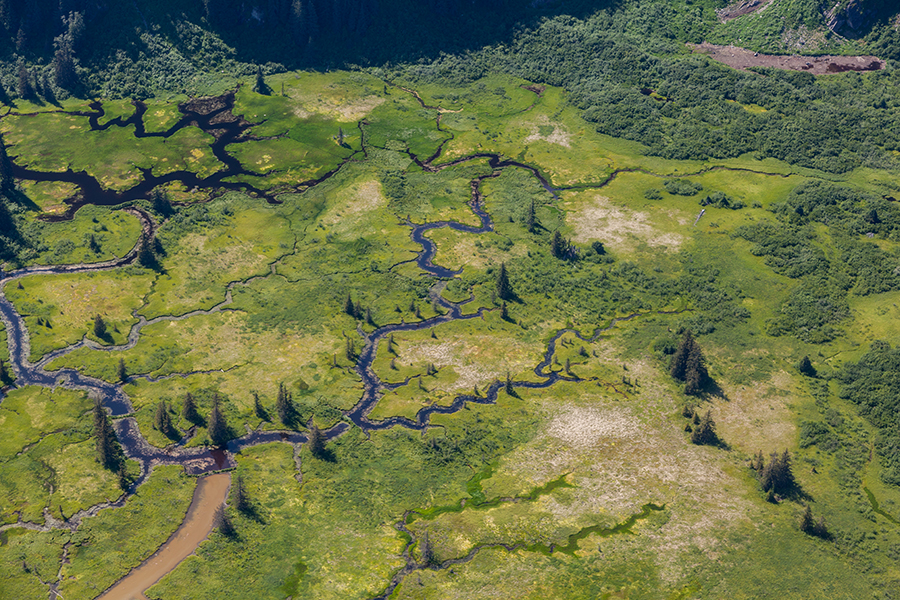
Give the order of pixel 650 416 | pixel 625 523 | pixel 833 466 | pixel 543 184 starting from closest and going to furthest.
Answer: pixel 625 523 → pixel 833 466 → pixel 650 416 → pixel 543 184

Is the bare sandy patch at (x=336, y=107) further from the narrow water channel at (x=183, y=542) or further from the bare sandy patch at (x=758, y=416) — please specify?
the bare sandy patch at (x=758, y=416)

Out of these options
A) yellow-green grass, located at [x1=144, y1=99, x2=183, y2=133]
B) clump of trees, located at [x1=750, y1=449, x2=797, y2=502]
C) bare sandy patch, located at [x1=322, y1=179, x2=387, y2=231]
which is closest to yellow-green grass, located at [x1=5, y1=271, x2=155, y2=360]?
bare sandy patch, located at [x1=322, y1=179, x2=387, y2=231]

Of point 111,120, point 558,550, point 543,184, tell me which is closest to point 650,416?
point 558,550

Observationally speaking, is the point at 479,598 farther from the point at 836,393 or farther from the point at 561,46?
the point at 561,46

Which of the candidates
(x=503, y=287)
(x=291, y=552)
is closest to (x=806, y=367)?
(x=503, y=287)

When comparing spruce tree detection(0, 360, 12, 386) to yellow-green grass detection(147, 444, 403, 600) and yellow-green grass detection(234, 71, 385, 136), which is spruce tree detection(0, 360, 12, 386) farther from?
yellow-green grass detection(234, 71, 385, 136)

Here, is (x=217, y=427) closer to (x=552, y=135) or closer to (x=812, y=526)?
(x=812, y=526)

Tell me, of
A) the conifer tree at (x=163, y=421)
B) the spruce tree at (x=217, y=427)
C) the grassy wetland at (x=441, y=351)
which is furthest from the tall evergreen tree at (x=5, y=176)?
the spruce tree at (x=217, y=427)

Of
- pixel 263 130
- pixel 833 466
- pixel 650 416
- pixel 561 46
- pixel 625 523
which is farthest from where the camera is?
pixel 561 46
